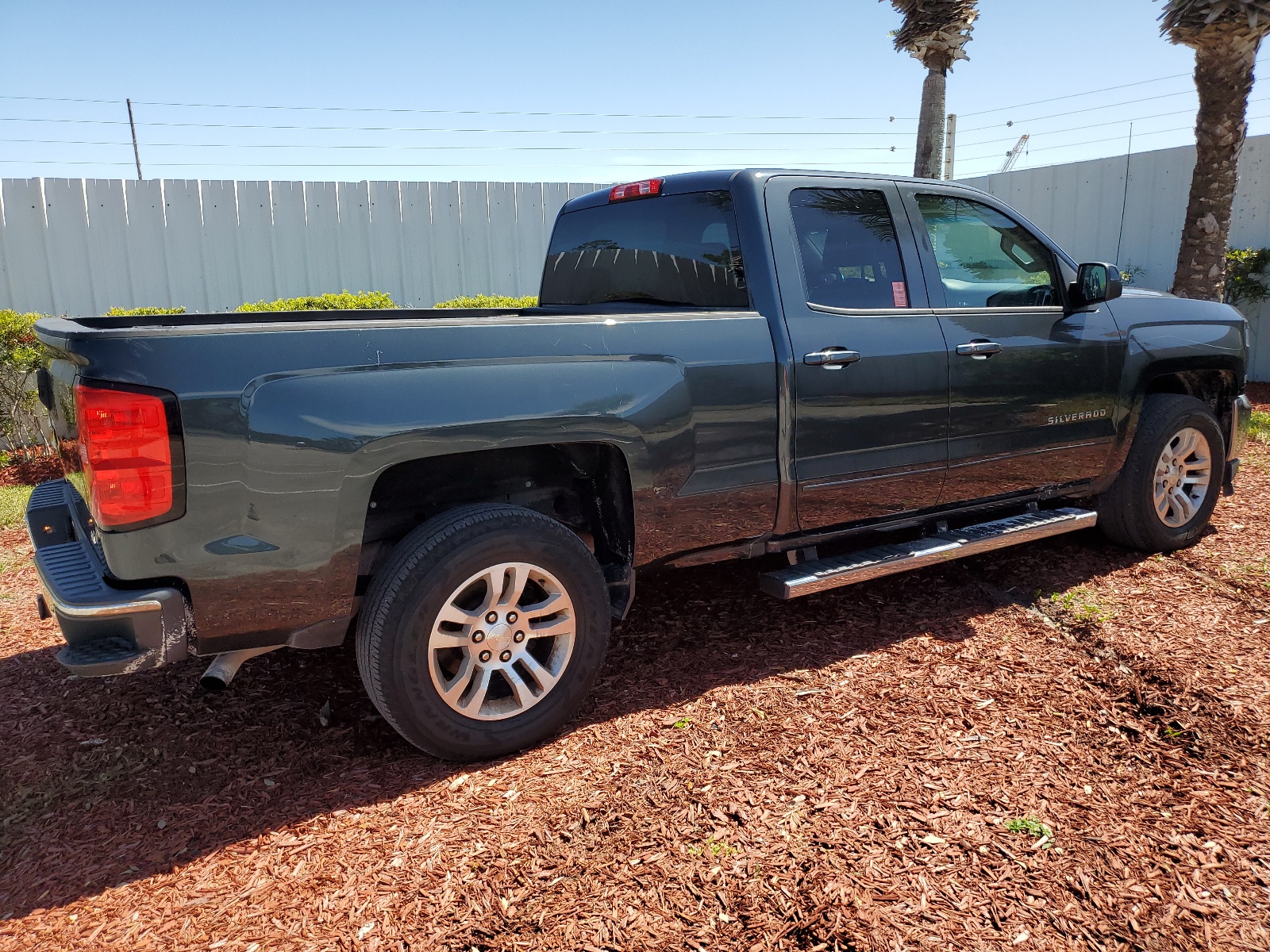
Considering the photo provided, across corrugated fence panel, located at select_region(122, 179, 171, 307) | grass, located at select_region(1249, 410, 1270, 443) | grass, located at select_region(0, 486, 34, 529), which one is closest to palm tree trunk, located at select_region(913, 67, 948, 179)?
grass, located at select_region(1249, 410, 1270, 443)

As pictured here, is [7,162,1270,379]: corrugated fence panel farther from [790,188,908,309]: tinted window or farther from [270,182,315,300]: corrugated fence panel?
[790,188,908,309]: tinted window

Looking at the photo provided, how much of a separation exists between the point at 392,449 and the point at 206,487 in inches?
21.2

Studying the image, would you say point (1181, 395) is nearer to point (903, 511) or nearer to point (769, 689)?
point (903, 511)

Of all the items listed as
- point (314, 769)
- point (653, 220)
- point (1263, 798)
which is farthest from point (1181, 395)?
point (314, 769)

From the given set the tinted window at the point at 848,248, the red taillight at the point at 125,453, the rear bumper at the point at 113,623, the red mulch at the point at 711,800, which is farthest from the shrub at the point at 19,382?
the tinted window at the point at 848,248

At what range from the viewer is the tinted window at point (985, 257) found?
4262 millimetres

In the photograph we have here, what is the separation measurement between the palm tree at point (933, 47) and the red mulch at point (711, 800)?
7.80 meters

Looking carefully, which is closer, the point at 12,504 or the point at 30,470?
the point at 12,504

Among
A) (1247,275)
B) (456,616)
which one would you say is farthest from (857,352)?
(1247,275)

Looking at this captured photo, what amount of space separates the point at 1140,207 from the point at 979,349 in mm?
10245

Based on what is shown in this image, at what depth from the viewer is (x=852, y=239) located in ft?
13.2

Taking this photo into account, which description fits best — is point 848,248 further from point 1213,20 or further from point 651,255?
point 1213,20

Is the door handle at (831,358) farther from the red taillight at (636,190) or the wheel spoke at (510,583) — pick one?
the wheel spoke at (510,583)

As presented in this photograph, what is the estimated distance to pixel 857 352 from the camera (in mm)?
3762
